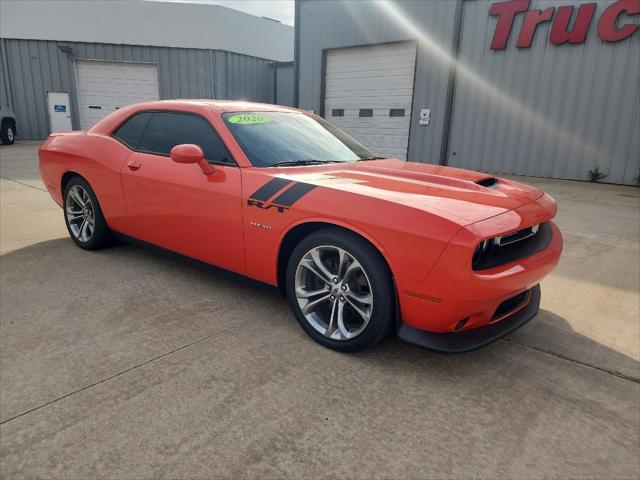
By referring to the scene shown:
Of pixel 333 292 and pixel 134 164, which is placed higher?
pixel 134 164

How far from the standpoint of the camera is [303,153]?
125 inches

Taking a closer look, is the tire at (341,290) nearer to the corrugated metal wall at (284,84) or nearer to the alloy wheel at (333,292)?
the alloy wheel at (333,292)

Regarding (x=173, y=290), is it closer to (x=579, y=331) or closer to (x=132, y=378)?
(x=132, y=378)

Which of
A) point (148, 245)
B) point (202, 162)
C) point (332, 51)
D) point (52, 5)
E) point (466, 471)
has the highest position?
point (52, 5)

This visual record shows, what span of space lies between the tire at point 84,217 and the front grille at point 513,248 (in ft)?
10.5

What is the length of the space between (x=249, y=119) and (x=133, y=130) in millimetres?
1151

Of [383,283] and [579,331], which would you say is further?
[579,331]

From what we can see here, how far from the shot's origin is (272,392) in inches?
84.6

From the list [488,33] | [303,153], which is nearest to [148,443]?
[303,153]

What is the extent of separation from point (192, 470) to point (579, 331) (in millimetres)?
2457

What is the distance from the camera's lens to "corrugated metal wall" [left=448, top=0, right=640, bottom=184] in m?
A: 9.66

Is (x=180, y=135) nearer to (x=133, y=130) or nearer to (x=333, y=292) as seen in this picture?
(x=133, y=130)

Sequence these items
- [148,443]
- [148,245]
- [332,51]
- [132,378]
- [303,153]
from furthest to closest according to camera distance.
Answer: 1. [332,51]
2. [148,245]
3. [303,153]
4. [132,378]
5. [148,443]

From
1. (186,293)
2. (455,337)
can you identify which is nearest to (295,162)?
(186,293)
